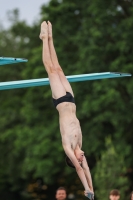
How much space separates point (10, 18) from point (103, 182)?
18.4 meters

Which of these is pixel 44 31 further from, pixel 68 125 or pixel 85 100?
pixel 85 100

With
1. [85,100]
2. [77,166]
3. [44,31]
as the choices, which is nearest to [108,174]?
[85,100]

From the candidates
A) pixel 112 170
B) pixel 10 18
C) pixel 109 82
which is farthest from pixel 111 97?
pixel 10 18

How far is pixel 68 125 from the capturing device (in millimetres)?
10062

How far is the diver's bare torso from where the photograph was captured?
10.1 m

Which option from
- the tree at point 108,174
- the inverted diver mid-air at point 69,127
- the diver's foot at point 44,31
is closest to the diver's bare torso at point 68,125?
the inverted diver mid-air at point 69,127

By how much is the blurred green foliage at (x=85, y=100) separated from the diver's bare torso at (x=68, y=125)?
15.8 metres

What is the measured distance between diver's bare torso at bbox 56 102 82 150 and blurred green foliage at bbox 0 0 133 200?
15.8 metres

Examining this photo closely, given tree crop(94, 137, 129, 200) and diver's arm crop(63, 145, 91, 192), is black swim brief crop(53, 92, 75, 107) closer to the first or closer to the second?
diver's arm crop(63, 145, 91, 192)

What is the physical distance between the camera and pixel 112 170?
25969mm

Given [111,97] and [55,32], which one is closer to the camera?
[111,97]

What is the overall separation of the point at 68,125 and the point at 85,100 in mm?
19546

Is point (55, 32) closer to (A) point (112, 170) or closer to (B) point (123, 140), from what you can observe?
(B) point (123, 140)

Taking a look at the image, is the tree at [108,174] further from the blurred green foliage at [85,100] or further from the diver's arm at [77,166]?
the diver's arm at [77,166]
